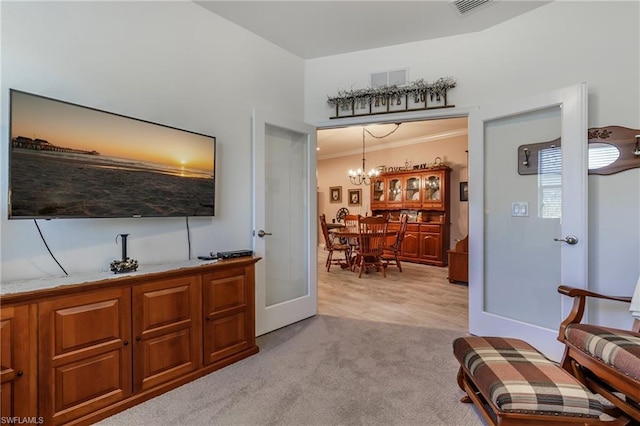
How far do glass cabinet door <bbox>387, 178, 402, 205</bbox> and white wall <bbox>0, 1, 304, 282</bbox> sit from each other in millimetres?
4333

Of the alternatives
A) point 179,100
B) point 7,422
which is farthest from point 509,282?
point 7,422

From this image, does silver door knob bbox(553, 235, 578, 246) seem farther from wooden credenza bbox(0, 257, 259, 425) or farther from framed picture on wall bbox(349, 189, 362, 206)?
framed picture on wall bbox(349, 189, 362, 206)

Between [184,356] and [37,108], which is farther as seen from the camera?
[184,356]

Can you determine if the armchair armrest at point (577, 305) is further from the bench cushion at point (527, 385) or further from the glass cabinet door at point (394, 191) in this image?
the glass cabinet door at point (394, 191)

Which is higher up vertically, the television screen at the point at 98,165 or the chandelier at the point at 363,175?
the chandelier at the point at 363,175

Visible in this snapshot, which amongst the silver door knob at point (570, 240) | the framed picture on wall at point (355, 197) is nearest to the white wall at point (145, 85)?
the silver door knob at point (570, 240)

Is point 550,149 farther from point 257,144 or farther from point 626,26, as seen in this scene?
point 257,144

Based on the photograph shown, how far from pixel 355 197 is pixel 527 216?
5974mm

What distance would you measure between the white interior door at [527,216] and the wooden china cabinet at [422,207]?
3.53 m

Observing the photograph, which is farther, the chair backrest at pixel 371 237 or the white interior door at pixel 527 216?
the chair backrest at pixel 371 237

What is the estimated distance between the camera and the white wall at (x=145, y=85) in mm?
1707

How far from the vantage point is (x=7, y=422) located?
1399 millimetres

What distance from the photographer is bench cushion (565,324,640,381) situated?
4.70ft

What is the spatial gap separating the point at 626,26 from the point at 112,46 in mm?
3491
